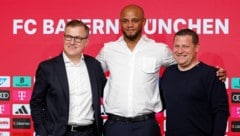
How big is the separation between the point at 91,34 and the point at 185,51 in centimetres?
94

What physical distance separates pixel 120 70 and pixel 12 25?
101 centimetres

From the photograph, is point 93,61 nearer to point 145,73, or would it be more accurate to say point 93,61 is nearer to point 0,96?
point 145,73

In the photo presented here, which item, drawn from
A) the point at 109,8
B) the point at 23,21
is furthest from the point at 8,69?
the point at 109,8

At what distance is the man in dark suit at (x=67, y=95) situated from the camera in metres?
2.15

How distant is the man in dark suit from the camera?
7.05ft

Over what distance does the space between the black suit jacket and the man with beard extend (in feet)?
0.51

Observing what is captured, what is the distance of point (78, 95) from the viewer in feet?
7.14

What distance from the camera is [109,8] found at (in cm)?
284

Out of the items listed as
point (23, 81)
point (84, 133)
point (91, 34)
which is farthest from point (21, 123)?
point (84, 133)

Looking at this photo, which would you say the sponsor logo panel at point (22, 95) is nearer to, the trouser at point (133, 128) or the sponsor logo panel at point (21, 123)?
the sponsor logo panel at point (21, 123)

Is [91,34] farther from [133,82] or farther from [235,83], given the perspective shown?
[235,83]

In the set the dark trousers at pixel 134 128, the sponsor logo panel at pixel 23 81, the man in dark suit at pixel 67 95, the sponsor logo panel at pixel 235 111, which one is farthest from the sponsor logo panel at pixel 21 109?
the sponsor logo panel at pixel 235 111

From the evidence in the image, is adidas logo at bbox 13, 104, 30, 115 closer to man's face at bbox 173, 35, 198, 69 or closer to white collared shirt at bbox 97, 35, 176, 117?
white collared shirt at bbox 97, 35, 176, 117

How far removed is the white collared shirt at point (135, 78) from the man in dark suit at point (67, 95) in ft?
0.53
